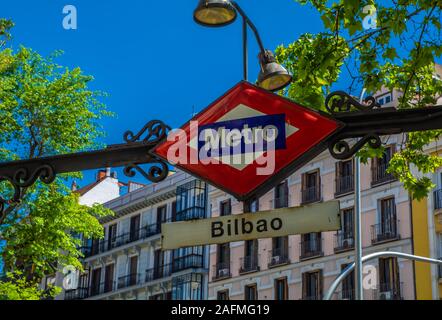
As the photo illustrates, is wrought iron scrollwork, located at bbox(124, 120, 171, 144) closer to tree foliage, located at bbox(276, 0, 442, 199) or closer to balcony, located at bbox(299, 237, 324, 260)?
tree foliage, located at bbox(276, 0, 442, 199)

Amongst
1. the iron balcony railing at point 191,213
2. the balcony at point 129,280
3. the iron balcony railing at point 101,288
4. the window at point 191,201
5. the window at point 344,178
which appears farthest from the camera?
the iron balcony railing at point 101,288

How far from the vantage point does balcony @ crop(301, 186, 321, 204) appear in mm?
41594

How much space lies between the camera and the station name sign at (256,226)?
15.4 ft

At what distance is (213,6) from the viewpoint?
7.94m

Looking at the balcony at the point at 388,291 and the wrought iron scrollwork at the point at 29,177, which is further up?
the balcony at the point at 388,291

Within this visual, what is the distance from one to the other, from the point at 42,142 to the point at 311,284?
59.4ft

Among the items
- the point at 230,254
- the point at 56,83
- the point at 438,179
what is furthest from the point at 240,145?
the point at 230,254

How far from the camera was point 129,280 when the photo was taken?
5269cm

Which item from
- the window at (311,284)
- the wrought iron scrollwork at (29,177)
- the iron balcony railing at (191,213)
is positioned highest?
the iron balcony railing at (191,213)

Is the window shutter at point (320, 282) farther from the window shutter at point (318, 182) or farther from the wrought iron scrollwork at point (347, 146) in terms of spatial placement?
the wrought iron scrollwork at point (347, 146)

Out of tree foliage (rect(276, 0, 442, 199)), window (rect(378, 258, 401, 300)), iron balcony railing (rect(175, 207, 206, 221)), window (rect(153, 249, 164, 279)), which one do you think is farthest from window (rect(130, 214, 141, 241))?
tree foliage (rect(276, 0, 442, 199))

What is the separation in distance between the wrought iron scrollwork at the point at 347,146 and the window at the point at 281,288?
37621 mm

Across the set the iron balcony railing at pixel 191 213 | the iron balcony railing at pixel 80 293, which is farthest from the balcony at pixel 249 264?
the iron balcony railing at pixel 80 293

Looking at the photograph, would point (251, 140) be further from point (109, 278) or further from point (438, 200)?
point (109, 278)
